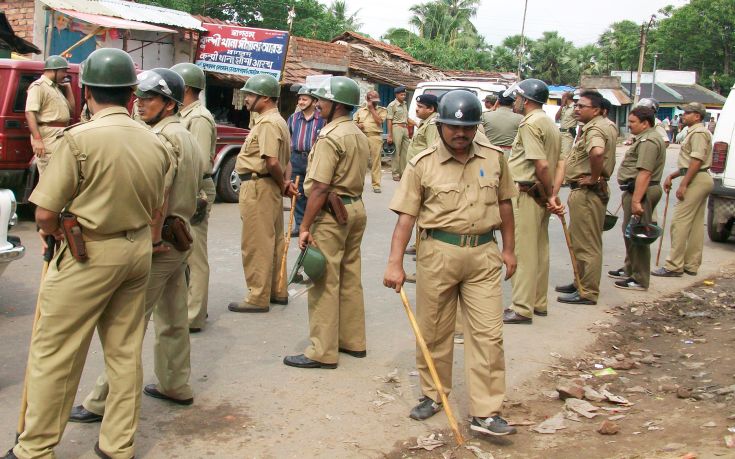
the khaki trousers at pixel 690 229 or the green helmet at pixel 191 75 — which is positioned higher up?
the green helmet at pixel 191 75

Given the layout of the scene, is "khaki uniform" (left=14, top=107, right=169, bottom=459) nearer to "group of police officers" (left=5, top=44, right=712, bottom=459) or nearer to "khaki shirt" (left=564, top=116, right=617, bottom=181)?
"group of police officers" (left=5, top=44, right=712, bottom=459)

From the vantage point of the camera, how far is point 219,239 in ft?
Answer: 33.8

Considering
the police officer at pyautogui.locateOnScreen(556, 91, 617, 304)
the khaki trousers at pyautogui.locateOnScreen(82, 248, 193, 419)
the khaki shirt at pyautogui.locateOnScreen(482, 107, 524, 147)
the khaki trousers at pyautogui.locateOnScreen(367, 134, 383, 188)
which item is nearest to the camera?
the khaki trousers at pyautogui.locateOnScreen(82, 248, 193, 419)

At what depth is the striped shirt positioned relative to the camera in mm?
9930

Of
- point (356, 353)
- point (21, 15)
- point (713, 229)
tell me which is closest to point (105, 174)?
point (356, 353)

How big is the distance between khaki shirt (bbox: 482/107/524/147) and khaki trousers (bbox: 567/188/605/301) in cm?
101

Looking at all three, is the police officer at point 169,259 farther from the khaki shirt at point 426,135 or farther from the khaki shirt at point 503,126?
the khaki shirt at point 426,135

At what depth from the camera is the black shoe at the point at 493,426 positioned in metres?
4.52

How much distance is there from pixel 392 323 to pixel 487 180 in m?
2.62

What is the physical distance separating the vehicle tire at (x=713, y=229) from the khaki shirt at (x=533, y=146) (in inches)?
209

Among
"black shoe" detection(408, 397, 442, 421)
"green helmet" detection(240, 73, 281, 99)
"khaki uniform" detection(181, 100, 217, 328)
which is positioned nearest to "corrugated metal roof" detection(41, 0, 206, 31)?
"green helmet" detection(240, 73, 281, 99)

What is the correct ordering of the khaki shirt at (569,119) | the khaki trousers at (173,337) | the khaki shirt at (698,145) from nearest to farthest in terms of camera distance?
the khaki trousers at (173,337) < the khaki shirt at (698,145) < the khaki shirt at (569,119)

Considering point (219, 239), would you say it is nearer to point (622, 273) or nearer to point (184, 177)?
point (622, 273)

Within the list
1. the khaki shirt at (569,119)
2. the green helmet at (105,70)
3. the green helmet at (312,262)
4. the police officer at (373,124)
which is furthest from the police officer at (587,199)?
the police officer at (373,124)
